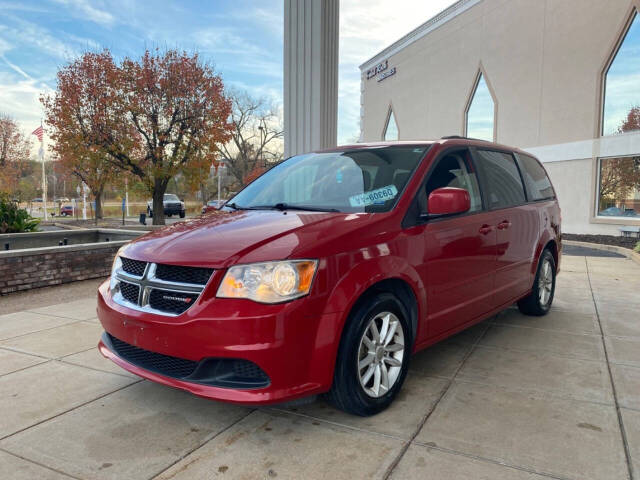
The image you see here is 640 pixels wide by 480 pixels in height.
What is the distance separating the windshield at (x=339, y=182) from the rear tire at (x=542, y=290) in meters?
2.49

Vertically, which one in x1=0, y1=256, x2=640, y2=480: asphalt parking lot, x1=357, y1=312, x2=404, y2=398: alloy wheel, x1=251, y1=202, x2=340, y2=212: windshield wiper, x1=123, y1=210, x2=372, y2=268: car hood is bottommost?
x1=0, y1=256, x2=640, y2=480: asphalt parking lot

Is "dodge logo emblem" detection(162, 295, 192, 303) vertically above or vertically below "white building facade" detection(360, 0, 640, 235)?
below

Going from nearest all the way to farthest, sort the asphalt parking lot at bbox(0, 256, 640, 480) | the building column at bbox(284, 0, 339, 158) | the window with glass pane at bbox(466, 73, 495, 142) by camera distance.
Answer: the asphalt parking lot at bbox(0, 256, 640, 480) < the building column at bbox(284, 0, 339, 158) < the window with glass pane at bbox(466, 73, 495, 142)

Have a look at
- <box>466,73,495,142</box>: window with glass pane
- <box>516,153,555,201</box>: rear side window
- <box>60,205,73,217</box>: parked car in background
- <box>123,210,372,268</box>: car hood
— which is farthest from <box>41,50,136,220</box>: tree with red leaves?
<box>60,205,73,217</box>: parked car in background

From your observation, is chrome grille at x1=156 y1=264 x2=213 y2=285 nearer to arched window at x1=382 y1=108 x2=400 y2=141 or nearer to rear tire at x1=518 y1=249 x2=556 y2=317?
rear tire at x1=518 y1=249 x2=556 y2=317

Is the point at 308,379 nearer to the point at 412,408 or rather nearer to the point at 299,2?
the point at 412,408

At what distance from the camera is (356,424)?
9.73 ft

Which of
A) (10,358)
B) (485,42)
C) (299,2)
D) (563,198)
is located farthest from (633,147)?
(10,358)

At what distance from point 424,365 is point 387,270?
136 cm

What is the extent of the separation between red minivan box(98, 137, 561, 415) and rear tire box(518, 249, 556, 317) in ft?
4.24

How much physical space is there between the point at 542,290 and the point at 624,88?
1573 cm

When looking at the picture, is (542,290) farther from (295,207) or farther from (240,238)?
(240,238)

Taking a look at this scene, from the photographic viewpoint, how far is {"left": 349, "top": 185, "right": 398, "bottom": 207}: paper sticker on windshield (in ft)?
11.1

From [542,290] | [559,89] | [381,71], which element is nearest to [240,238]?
[542,290]
